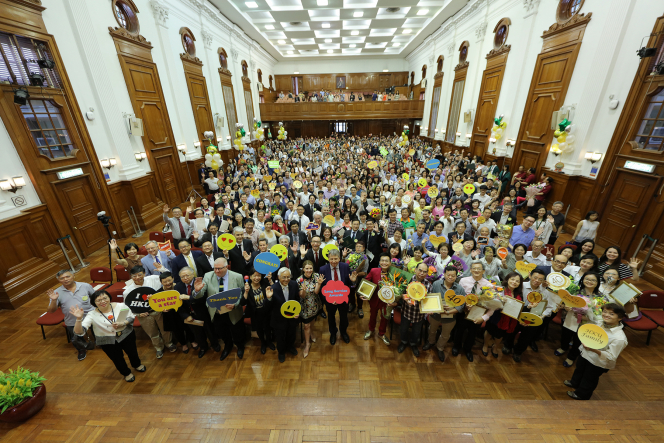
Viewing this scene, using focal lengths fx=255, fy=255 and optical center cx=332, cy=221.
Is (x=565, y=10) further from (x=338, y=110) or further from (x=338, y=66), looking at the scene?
(x=338, y=66)

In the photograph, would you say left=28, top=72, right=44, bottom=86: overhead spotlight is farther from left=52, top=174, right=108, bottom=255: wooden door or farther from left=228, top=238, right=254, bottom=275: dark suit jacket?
left=228, top=238, right=254, bottom=275: dark suit jacket

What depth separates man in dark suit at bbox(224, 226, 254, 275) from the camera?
448 centimetres

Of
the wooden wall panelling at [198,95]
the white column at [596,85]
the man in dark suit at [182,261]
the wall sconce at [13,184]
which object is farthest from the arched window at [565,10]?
the wall sconce at [13,184]

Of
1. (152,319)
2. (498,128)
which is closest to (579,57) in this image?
(498,128)

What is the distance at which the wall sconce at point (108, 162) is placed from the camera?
6987 mm

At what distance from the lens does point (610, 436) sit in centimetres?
261

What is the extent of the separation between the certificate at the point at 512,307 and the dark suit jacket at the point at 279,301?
9.04ft

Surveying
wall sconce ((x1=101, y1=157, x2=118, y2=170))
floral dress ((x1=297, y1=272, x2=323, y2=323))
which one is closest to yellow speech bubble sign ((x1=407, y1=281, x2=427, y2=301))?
floral dress ((x1=297, y1=272, x2=323, y2=323))

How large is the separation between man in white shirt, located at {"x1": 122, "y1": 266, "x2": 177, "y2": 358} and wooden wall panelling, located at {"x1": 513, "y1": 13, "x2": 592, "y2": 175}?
35.7ft

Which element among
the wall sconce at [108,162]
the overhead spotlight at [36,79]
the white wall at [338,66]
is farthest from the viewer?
the white wall at [338,66]

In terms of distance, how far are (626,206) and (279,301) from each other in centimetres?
823

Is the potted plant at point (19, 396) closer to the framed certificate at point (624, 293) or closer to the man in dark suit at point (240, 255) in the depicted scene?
the man in dark suit at point (240, 255)

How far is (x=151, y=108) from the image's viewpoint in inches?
345

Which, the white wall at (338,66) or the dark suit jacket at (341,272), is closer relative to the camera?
the dark suit jacket at (341,272)
